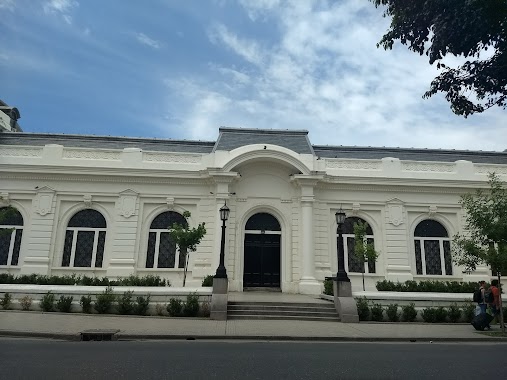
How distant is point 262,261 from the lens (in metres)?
21.8

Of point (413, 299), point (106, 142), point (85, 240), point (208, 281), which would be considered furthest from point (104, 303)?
point (106, 142)

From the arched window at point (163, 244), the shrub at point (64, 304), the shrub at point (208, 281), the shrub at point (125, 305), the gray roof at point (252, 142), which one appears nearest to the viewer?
the shrub at point (125, 305)

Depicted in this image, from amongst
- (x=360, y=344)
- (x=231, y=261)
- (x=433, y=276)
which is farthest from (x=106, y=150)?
(x=433, y=276)

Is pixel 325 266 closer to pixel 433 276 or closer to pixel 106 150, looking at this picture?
pixel 433 276

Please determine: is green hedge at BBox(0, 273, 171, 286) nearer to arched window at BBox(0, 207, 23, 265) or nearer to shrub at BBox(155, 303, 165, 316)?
arched window at BBox(0, 207, 23, 265)

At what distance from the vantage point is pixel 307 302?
51.6 feet

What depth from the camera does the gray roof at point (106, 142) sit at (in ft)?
77.2

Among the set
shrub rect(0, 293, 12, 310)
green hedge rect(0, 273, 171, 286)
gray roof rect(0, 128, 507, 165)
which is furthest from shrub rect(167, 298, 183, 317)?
gray roof rect(0, 128, 507, 165)

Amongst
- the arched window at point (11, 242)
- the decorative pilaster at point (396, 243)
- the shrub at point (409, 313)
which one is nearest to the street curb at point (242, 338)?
the shrub at point (409, 313)

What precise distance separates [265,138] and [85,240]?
11.3m

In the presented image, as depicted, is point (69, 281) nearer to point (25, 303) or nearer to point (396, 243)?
point (25, 303)

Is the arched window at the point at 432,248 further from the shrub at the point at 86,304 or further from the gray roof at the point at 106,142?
the shrub at the point at 86,304

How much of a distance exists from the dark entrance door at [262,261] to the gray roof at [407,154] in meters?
6.16

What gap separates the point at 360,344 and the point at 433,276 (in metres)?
13.3
